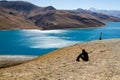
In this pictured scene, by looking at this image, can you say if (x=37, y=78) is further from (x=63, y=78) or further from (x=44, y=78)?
(x=63, y=78)

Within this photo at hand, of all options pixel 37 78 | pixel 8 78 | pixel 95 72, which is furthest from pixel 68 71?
pixel 8 78

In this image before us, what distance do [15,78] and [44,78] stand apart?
2.18 m

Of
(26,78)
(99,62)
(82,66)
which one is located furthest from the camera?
(99,62)

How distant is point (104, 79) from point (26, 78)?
584 cm

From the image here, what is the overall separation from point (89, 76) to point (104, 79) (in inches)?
57.6

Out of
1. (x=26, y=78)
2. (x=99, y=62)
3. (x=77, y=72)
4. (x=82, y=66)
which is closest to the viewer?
(x=26, y=78)

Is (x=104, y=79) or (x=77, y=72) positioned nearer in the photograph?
(x=104, y=79)

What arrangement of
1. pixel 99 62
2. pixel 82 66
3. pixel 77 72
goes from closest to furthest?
pixel 77 72, pixel 82 66, pixel 99 62

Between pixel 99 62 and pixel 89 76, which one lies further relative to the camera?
pixel 99 62

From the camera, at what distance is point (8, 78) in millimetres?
19500

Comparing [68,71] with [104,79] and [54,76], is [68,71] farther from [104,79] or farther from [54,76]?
[104,79]

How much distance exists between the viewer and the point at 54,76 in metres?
20.1

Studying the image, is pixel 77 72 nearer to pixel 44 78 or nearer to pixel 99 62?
pixel 44 78

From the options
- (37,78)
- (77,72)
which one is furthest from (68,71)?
(37,78)
